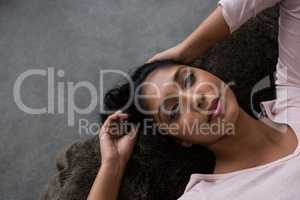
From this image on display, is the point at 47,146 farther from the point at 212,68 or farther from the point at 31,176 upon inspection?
the point at 212,68

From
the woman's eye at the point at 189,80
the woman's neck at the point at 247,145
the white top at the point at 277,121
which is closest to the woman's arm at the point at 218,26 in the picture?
the white top at the point at 277,121

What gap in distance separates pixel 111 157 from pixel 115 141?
7cm

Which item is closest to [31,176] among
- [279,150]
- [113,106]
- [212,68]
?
[113,106]

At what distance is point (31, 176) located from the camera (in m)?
1.73

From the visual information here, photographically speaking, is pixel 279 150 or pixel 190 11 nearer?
pixel 279 150

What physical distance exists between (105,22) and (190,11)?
395 mm

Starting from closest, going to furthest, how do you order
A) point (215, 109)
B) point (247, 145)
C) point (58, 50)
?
point (215, 109) → point (247, 145) → point (58, 50)

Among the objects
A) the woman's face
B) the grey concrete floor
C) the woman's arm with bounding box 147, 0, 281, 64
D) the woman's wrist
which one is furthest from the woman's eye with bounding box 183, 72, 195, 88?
the grey concrete floor

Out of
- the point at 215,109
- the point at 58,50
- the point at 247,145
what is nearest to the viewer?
the point at 215,109

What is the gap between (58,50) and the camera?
6.58 feet

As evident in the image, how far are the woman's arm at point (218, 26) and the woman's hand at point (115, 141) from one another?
0.21 m

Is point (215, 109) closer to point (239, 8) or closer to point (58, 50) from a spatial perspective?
point (239, 8)

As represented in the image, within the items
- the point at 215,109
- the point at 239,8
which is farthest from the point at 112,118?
the point at 239,8

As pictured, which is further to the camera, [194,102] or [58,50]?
[58,50]
